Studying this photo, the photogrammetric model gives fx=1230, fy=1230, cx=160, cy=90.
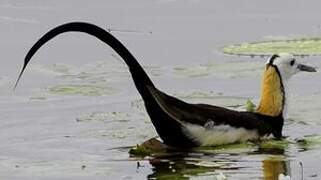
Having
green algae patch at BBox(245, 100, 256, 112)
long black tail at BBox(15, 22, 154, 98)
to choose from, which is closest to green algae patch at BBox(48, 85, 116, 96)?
green algae patch at BBox(245, 100, 256, 112)

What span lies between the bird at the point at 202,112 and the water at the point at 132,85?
8.1 inches

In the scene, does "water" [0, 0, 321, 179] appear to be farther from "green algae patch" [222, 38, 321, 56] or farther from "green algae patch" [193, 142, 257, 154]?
"green algae patch" [222, 38, 321, 56]

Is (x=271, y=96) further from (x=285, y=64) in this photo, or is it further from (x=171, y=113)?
(x=171, y=113)

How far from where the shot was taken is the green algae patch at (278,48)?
61.5 ft

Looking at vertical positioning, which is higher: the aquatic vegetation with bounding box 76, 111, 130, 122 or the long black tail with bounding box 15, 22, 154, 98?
the long black tail with bounding box 15, 22, 154, 98

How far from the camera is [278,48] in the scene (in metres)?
19.1

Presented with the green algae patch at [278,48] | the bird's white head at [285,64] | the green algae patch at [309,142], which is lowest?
the green algae patch at [309,142]

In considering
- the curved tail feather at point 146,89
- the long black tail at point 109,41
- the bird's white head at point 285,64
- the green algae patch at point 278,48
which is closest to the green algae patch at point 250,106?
the bird's white head at point 285,64

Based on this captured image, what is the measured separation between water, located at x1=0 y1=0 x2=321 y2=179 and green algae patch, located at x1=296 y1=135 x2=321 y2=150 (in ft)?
0.07

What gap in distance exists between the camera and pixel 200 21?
77.1 ft

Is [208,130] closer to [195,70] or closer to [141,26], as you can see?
[195,70]

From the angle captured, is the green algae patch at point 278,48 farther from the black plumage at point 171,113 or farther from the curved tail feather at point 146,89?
the curved tail feather at point 146,89

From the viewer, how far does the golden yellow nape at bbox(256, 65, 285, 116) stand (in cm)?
1249

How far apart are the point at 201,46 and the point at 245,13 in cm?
475
